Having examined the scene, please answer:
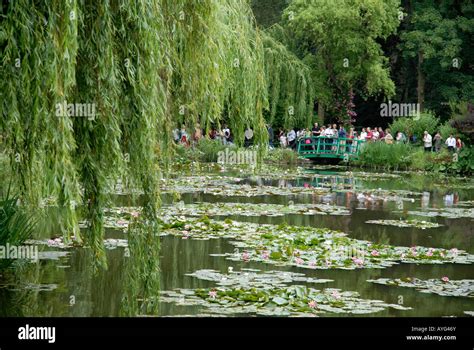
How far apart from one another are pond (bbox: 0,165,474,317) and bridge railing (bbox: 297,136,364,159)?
1770cm

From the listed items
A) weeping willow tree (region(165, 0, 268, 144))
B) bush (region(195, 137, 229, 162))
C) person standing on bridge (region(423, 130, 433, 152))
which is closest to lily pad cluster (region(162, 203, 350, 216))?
weeping willow tree (region(165, 0, 268, 144))

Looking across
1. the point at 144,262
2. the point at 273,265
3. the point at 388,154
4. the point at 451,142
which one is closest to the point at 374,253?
the point at 273,265

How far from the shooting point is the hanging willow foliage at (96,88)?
5812mm

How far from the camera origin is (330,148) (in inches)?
1516

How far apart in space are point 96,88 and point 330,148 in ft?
107

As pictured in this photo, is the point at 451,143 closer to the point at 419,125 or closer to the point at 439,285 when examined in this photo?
the point at 419,125

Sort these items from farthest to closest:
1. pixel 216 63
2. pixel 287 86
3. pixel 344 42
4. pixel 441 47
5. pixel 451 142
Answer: pixel 441 47
pixel 344 42
pixel 287 86
pixel 451 142
pixel 216 63

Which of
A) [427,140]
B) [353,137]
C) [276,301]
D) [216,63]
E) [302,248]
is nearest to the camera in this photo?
[216,63]

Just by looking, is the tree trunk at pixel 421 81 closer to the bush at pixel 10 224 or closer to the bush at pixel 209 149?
the bush at pixel 209 149

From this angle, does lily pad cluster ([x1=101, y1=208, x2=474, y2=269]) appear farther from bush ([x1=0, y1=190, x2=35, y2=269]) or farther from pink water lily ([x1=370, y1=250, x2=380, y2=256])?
bush ([x1=0, y1=190, x2=35, y2=269])

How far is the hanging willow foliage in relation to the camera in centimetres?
581

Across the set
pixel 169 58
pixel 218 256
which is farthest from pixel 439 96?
pixel 169 58
